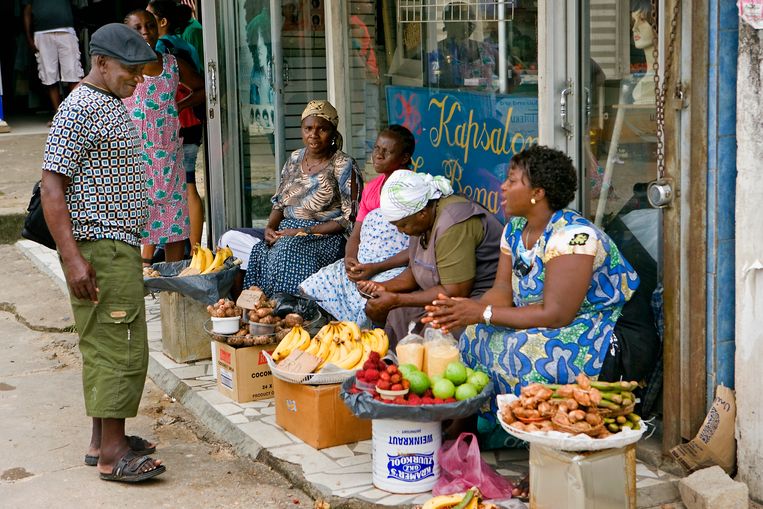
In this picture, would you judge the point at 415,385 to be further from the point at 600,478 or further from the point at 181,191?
the point at 181,191

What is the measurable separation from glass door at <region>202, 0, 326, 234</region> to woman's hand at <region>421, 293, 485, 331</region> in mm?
3505

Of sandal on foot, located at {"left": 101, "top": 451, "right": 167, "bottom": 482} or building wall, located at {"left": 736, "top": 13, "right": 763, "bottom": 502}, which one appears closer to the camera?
building wall, located at {"left": 736, "top": 13, "right": 763, "bottom": 502}

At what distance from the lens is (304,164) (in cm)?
635

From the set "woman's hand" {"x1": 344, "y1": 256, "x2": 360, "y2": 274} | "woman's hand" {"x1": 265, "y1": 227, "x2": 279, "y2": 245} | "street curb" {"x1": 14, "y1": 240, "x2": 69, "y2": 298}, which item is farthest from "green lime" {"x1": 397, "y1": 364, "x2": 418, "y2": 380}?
"street curb" {"x1": 14, "y1": 240, "x2": 69, "y2": 298}

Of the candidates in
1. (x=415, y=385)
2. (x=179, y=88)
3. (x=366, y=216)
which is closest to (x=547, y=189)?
(x=415, y=385)

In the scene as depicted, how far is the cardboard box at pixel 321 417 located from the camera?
463 centimetres

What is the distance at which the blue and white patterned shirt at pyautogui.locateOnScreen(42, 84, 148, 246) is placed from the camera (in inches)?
161

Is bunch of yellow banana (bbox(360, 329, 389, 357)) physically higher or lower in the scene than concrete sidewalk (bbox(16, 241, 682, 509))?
higher

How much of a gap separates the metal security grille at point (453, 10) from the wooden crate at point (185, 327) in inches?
83.0

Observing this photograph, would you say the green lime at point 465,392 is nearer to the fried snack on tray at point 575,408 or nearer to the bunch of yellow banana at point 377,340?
the fried snack on tray at point 575,408

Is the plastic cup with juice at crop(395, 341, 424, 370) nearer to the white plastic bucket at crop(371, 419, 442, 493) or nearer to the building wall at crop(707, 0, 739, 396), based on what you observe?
the white plastic bucket at crop(371, 419, 442, 493)

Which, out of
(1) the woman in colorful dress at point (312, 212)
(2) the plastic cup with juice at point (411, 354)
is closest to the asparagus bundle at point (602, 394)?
(2) the plastic cup with juice at point (411, 354)

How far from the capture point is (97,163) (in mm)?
4223

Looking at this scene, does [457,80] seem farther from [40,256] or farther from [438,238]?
[40,256]
